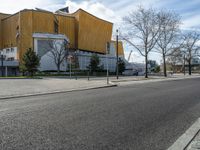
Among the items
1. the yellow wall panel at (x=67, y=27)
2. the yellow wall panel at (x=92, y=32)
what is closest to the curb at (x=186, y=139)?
the yellow wall panel at (x=67, y=27)

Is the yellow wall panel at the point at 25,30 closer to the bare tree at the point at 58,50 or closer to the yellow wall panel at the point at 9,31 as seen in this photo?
the yellow wall panel at the point at 9,31

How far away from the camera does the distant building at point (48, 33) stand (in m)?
77.0

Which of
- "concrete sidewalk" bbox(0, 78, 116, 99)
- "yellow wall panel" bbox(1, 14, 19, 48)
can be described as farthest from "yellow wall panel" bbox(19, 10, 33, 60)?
"concrete sidewalk" bbox(0, 78, 116, 99)

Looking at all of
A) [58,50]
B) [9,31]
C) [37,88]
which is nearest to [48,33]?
[58,50]

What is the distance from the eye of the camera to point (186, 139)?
573 cm

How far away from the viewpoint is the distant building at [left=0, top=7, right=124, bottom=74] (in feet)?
253

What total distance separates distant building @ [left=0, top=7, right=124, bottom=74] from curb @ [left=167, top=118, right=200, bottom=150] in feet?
228

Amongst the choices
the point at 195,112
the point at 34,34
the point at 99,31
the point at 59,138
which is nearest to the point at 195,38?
the point at 99,31

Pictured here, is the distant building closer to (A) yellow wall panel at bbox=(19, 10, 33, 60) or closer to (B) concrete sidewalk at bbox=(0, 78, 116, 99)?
(A) yellow wall panel at bbox=(19, 10, 33, 60)

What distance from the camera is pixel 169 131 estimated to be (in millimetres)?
6516

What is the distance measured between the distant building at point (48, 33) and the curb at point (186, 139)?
6951cm

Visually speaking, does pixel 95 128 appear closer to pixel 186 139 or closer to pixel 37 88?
pixel 186 139

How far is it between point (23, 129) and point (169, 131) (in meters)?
3.35

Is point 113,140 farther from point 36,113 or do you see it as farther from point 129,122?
point 36,113
